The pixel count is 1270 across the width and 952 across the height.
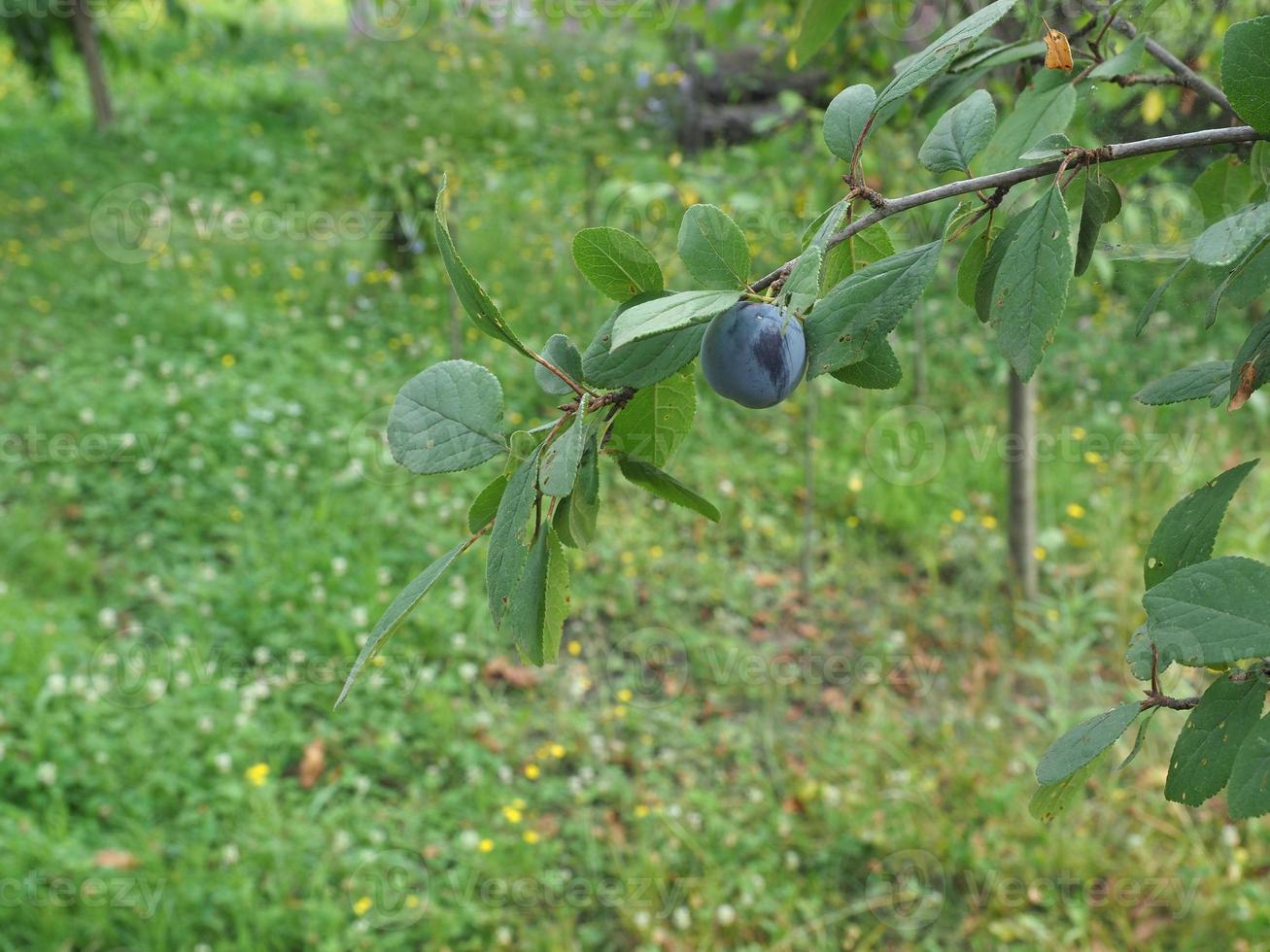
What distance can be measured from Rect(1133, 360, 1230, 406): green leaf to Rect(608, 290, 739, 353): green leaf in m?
0.31

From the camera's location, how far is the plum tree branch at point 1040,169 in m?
0.47

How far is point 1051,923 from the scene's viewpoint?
2090 mm

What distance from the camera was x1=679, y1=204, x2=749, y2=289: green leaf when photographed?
47 cm

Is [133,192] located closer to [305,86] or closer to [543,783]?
[305,86]

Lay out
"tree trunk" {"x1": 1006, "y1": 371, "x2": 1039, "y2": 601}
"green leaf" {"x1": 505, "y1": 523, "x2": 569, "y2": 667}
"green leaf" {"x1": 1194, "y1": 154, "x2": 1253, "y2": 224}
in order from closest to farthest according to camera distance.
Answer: "green leaf" {"x1": 505, "y1": 523, "x2": 569, "y2": 667} < "green leaf" {"x1": 1194, "y1": 154, "x2": 1253, "y2": 224} < "tree trunk" {"x1": 1006, "y1": 371, "x2": 1039, "y2": 601}

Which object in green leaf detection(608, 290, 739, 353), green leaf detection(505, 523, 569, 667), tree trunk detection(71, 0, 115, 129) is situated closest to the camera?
green leaf detection(608, 290, 739, 353)

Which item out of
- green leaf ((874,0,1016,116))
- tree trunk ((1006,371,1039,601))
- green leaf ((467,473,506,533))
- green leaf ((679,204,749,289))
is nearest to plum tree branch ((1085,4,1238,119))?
green leaf ((874,0,1016,116))

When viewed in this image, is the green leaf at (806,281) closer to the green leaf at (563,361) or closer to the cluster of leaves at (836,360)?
the cluster of leaves at (836,360)

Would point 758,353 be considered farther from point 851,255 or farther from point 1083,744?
point 1083,744

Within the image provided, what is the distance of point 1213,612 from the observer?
49 centimetres

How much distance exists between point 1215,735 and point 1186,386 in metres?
0.20

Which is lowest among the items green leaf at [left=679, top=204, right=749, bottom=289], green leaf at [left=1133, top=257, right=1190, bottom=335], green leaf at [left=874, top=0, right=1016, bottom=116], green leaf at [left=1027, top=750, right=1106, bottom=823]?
green leaf at [left=1027, top=750, right=1106, bottom=823]

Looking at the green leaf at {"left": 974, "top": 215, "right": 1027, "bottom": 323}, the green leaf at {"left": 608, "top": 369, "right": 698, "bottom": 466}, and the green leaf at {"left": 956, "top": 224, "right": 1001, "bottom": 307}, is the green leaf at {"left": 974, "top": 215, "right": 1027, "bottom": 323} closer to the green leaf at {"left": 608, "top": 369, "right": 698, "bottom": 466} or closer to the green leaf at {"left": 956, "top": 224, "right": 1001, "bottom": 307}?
the green leaf at {"left": 956, "top": 224, "right": 1001, "bottom": 307}

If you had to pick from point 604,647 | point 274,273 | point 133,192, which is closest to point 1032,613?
point 604,647
